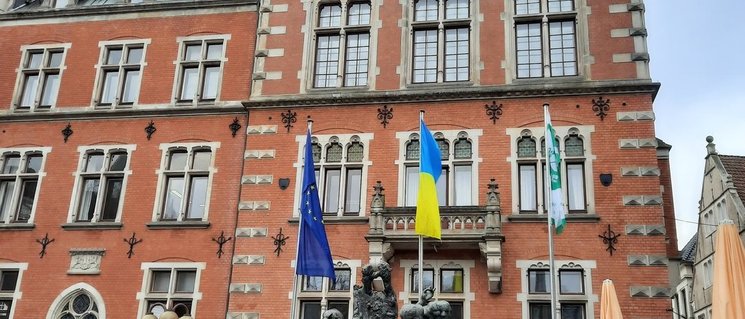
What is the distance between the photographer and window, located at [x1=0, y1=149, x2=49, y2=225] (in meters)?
20.1

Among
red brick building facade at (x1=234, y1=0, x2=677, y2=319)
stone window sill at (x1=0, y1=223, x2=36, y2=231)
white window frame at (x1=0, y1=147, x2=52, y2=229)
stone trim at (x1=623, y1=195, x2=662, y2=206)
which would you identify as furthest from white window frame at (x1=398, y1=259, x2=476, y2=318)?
white window frame at (x1=0, y1=147, x2=52, y2=229)

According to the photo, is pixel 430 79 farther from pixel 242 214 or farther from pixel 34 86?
pixel 34 86

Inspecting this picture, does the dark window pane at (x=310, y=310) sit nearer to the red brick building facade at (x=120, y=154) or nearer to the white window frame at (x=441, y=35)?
the red brick building facade at (x=120, y=154)

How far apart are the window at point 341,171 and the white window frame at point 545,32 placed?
14.1 feet

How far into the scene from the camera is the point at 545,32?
1872 centimetres

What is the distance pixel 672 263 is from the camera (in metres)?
22.0

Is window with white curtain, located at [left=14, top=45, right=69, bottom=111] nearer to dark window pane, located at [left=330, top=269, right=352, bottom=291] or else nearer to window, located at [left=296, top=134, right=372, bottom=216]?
window, located at [left=296, top=134, right=372, bottom=216]

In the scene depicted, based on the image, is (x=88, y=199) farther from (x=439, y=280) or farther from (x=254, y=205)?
(x=439, y=280)

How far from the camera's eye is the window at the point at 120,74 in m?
20.9

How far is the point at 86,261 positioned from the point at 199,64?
6280 mm

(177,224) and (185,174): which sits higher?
(185,174)

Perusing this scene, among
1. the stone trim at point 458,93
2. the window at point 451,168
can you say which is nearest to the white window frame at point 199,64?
the stone trim at point 458,93

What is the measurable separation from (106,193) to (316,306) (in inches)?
274

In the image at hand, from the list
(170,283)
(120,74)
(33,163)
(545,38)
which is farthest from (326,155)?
(33,163)
